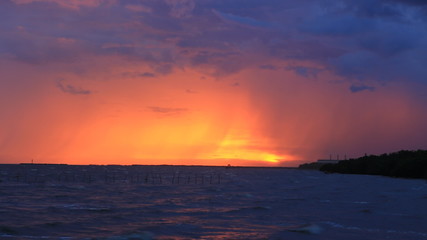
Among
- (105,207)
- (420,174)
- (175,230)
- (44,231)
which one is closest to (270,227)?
(175,230)

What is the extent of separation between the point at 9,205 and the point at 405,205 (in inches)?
1467

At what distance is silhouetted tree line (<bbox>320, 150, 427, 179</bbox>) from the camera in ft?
413

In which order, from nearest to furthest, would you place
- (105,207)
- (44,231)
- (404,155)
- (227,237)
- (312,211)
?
(227,237)
(44,231)
(312,211)
(105,207)
(404,155)

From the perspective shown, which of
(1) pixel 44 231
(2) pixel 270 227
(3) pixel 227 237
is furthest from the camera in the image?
(2) pixel 270 227

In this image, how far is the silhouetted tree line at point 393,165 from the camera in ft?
413

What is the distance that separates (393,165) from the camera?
480ft

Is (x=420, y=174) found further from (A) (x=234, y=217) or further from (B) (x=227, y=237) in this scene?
(B) (x=227, y=237)

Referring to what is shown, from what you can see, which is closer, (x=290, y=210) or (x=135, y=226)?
(x=135, y=226)

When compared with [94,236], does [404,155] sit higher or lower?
higher

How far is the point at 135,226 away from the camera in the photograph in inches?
1197

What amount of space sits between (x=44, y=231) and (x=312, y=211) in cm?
2225

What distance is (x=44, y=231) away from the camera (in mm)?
28016

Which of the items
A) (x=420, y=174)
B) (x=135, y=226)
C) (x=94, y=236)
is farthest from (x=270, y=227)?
(x=420, y=174)

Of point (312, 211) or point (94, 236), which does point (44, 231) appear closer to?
point (94, 236)
